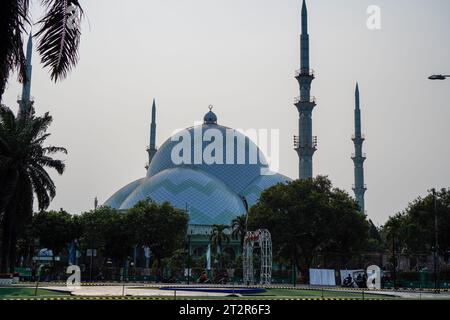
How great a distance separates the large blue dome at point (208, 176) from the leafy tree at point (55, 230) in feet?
112

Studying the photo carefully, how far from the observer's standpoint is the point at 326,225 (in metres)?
64.1

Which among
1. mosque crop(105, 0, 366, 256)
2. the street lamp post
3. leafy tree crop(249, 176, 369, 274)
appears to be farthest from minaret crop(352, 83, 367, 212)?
the street lamp post

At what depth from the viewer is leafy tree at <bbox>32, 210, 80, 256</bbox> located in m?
73.5

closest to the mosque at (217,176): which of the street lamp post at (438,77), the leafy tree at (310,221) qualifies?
the leafy tree at (310,221)

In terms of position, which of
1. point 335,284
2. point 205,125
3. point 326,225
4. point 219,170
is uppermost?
point 205,125

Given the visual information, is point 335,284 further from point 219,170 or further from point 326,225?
point 219,170

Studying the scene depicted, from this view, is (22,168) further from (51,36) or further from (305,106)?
(305,106)

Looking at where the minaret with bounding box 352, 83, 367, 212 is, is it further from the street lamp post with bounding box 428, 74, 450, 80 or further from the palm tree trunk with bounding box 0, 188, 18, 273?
the street lamp post with bounding box 428, 74, 450, 80

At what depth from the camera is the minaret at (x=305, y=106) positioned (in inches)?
3282

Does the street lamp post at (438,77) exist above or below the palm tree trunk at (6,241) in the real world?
above

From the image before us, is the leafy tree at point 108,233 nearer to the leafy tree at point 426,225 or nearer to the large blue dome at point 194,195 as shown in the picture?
the leafy tree at point 426,225

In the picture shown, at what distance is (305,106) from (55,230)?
34.0 meters
